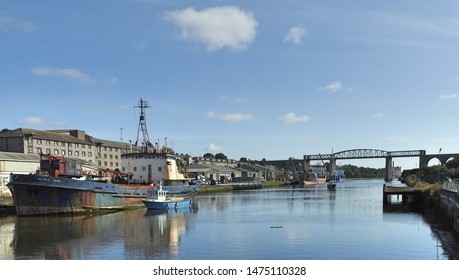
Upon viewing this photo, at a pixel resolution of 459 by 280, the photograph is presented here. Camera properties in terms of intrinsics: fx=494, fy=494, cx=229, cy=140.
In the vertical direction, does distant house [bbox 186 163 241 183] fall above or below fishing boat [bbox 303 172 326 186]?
above

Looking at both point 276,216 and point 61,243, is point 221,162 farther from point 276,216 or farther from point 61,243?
point 61,243

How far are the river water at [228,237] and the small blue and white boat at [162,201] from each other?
5.04m

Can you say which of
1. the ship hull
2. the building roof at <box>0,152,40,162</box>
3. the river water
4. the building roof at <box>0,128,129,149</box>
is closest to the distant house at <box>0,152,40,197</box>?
the building roof at <box>0,152,40,162</box>

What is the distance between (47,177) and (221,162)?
12646 centimetres

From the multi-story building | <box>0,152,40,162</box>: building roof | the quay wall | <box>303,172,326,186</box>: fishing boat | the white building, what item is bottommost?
<box>303,172,326,186</box>: fishing boat

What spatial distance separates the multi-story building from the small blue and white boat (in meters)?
27.7

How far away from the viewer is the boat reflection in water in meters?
22.9

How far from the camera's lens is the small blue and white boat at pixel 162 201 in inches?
1795

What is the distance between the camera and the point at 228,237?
27.1 m

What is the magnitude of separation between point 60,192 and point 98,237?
13913 mm

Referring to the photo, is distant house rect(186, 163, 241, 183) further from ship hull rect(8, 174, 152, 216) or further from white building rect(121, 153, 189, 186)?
ship hull rect(8, 174, 152, 216)

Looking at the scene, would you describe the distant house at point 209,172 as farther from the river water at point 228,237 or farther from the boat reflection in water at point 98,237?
the river water at point 228,237
